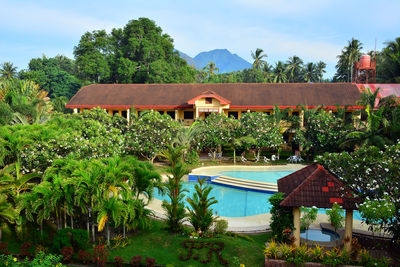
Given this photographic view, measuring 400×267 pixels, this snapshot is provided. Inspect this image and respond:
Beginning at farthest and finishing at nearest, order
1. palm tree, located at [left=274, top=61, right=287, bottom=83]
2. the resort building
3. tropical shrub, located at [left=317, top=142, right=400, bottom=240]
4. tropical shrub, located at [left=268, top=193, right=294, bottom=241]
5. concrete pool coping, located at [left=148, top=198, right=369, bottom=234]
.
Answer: palm tree, located at [left=274, top=61, right=287, bottom=83] < the resort building < concrete pool coping, located at [left=148, top=198, right=369, bottom=234] < tropical shrub, located at [left=268, top=193, right=294, bottom=241] < tropical shrub, located at [left=317, top=142, right=400, bottom=240]

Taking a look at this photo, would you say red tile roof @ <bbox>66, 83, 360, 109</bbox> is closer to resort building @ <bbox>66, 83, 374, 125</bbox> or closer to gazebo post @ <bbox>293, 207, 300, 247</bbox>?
resort building @ <bbox>66, 83, 374, 125</bbox>

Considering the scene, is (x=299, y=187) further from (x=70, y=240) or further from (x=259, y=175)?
(x=259, y=175)

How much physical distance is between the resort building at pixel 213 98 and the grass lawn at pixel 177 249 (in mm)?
20546

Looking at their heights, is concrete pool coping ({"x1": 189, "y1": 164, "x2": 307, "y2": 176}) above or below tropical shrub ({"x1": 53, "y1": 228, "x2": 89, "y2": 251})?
above

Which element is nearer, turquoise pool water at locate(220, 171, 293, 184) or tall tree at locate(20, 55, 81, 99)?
turquoise pool water at locate(220, 171, 293, 184)

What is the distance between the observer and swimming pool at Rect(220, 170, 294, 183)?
75.5 feet

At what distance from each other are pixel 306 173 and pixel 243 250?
12.3ft

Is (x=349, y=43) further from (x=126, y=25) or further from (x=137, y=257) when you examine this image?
(x=137, y=257)

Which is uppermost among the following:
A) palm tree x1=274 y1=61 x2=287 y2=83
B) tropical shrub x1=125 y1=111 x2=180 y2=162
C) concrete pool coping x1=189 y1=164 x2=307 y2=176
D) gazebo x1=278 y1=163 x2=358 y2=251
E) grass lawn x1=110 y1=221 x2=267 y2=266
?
palm tree x1=274 y1=61 x2=287 y2=83

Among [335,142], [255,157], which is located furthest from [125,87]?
[335,142]

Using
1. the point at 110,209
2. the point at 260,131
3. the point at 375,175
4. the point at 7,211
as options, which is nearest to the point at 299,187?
the point at 375,175

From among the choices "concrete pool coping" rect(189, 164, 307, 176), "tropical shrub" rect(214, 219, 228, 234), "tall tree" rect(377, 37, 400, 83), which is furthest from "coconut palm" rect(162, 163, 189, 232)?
"tall tree" rect(377, 37, 400, 83)

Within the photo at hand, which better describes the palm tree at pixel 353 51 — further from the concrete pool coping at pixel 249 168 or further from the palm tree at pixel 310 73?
the concrete pool coping at pixel 249 168

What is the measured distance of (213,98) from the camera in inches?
1257
